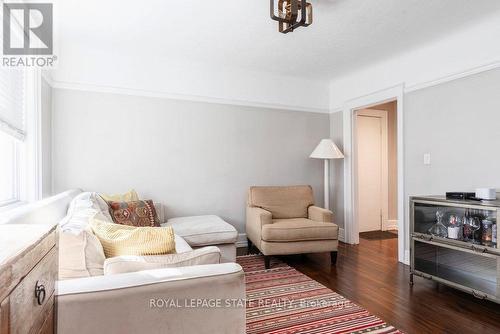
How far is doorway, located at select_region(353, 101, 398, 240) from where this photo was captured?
15.7ft

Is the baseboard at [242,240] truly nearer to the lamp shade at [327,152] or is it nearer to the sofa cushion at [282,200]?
the sofa cushion at [282,200]

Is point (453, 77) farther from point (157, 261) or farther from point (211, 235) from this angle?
point (157, 261)

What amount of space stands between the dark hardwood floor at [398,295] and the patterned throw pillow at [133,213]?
157cm

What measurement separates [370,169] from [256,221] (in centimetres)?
260

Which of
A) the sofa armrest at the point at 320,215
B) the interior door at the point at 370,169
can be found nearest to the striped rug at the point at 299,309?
the sofa armrest at the point at 320,215

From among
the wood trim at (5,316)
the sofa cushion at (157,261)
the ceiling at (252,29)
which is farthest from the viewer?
the ceiling at (252,29)

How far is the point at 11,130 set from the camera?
198 cm

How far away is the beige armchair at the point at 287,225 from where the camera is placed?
2963 millimetres

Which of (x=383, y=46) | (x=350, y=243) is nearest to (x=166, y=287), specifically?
(x=383, y=46)

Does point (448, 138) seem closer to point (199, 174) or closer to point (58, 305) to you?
point (199, 174)

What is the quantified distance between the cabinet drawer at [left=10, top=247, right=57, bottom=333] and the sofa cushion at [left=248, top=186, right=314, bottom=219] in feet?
9.01

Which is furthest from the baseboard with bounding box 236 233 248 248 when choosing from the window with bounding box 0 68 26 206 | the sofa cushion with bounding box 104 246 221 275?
the sofa cushion with bounding box 104 246 221 275

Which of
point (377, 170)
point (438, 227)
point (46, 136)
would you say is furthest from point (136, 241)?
point (377, 170)

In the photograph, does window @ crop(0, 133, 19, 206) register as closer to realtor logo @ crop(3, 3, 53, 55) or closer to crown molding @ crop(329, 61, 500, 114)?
realtor logo @ crop(3, 3, 53, 55)
